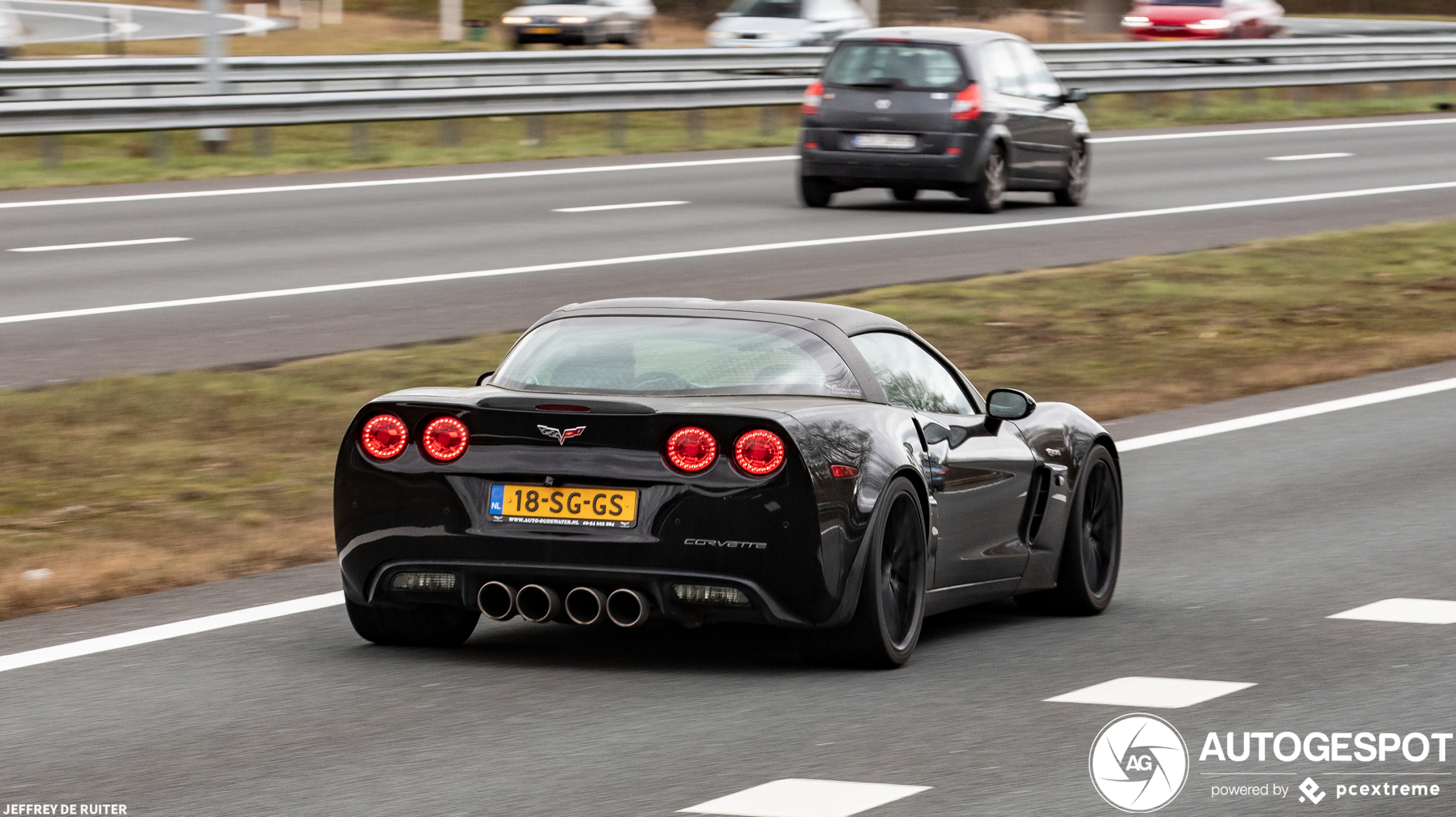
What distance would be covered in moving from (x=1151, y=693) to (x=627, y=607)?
5.01 feet

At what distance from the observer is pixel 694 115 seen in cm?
3341

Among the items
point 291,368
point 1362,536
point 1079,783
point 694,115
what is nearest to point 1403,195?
point 694,115

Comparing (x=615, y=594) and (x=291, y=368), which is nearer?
(x=615, y=594)

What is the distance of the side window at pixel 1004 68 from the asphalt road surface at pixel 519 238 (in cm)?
130

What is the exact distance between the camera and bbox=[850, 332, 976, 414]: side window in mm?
8016

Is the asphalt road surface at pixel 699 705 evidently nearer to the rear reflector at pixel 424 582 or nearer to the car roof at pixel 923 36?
the rear reflector at pixel 424 582

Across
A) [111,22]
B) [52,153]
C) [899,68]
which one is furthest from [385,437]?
[111,22]

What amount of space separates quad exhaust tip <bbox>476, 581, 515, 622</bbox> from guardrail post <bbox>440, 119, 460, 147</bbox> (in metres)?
23.8

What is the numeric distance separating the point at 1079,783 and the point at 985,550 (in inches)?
88.3

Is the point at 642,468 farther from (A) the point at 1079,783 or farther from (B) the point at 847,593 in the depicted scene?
(A) the point at 1079,783

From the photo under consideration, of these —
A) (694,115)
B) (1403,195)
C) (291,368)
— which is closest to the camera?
(291,368)

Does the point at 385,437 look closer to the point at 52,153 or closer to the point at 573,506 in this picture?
the point at 573,506

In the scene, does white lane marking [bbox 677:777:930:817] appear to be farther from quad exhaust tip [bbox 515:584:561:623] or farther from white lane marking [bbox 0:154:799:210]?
white lane marking [bbox 0:154:799:210]

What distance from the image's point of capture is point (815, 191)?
82.9 ft
